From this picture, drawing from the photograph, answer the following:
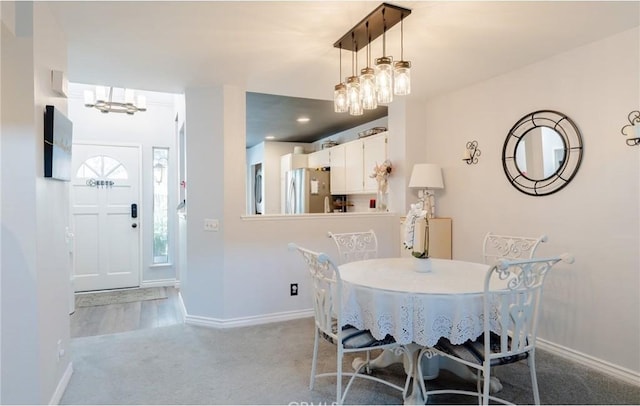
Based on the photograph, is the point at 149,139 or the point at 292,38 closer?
the point at 292,38

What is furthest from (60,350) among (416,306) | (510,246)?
(510,246)

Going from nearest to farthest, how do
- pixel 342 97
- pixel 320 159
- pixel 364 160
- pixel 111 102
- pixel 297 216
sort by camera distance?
pixel 342 97 → pixel 297 216 → pixel 111 102 → pixel 364 160 → pixel 320 159

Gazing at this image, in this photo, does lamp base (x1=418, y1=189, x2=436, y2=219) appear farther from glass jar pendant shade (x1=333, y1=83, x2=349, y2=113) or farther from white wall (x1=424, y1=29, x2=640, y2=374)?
glass jar pendant shade (x1=333, y1=83, x2=349, y2=113)

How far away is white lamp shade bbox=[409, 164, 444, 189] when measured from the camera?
150 inches

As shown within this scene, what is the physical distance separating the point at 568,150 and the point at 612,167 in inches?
12.6

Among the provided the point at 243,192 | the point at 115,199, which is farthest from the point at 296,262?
the point at 115,199

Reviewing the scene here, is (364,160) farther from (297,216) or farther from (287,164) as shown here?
(287,164)

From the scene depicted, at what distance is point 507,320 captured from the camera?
1.88 m

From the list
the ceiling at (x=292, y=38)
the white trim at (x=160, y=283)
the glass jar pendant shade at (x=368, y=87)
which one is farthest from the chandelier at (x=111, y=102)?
the glass jar pendant shade at (x=368, y=87)

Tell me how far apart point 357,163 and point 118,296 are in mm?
3522

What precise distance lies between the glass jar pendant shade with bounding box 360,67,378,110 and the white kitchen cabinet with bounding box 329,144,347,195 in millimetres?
3066

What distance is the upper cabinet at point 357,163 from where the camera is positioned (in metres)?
4.68

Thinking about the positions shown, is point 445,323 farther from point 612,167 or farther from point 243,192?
point 243,192

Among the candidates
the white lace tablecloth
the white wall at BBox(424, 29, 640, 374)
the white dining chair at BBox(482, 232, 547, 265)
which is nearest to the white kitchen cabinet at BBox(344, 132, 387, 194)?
the white wall at BBox(424, 29, 640, 374)
